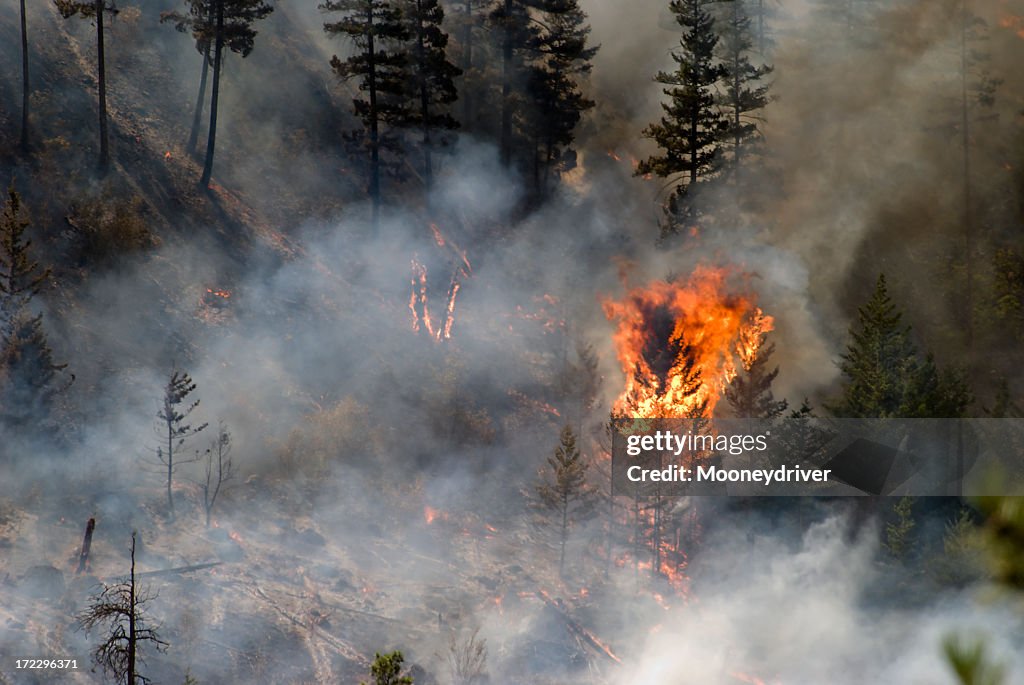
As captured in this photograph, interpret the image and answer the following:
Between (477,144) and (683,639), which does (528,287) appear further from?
(683,639)

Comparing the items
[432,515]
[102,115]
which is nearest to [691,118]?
[432,515]

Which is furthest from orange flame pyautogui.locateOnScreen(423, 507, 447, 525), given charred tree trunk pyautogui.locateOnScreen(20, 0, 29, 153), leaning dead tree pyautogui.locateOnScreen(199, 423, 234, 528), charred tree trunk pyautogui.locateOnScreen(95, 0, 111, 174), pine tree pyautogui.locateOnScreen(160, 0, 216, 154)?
charred tree trunk pyautogui.locateOnScreen(20, 0, 29, 153)

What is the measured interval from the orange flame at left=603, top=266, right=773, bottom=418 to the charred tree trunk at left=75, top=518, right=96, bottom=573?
2018cm

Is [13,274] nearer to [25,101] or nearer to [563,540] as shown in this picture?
[25,101]

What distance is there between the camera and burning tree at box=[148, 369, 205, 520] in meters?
37.1

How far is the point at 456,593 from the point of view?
37031mm

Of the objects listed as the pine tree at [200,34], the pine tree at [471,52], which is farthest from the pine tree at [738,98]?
the pine tree at [200,34]

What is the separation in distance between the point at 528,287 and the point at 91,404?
21499 millimetres

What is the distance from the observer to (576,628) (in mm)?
36531

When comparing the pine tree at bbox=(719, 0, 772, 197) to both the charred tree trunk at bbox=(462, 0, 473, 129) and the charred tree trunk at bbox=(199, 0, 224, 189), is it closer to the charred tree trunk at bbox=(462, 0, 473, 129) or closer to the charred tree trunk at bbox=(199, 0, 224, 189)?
the charred tree trunk at bbox=(462, 0, 473, 129)

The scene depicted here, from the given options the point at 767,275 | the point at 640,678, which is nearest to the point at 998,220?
the point at 767,275

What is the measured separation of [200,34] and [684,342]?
25.4m

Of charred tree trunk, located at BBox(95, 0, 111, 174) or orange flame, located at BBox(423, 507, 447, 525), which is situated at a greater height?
charred tree trunk, located at BBox(95, 0, 111, 174)

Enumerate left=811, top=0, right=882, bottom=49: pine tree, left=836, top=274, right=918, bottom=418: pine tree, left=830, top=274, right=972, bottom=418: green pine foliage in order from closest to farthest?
1. left=830, top=274, right=972, bottom=418: green pine foliage
2. left=836, top=274, right=918, bottom=418: pine tree
3. left=811, top=0, right=882, bottom=49: pine tree
